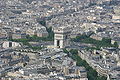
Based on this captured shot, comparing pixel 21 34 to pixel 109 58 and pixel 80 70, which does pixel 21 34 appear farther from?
pixel 80 70

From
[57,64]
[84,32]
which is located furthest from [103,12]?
[57,64]

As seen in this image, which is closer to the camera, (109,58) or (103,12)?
(109,58)

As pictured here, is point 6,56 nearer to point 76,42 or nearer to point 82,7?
point 76,42

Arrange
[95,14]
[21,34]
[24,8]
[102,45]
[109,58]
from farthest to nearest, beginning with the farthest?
1. [24,8]
2. [95,14]
3. [21,34]
4. [102,45]
5. [109,58]

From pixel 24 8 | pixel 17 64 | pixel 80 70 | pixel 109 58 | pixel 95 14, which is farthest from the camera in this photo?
pixel 24 8

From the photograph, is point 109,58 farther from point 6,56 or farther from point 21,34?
point 21,34

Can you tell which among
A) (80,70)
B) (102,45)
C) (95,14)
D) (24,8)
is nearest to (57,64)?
(80,70)

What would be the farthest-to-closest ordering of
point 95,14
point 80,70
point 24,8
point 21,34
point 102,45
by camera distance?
point 24,8 → point 95,14 → point 21,34 → point 102,45 → point 80,70

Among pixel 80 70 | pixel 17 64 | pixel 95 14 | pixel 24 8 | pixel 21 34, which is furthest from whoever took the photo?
pixel 24 8

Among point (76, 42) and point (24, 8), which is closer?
point (76, 42)
